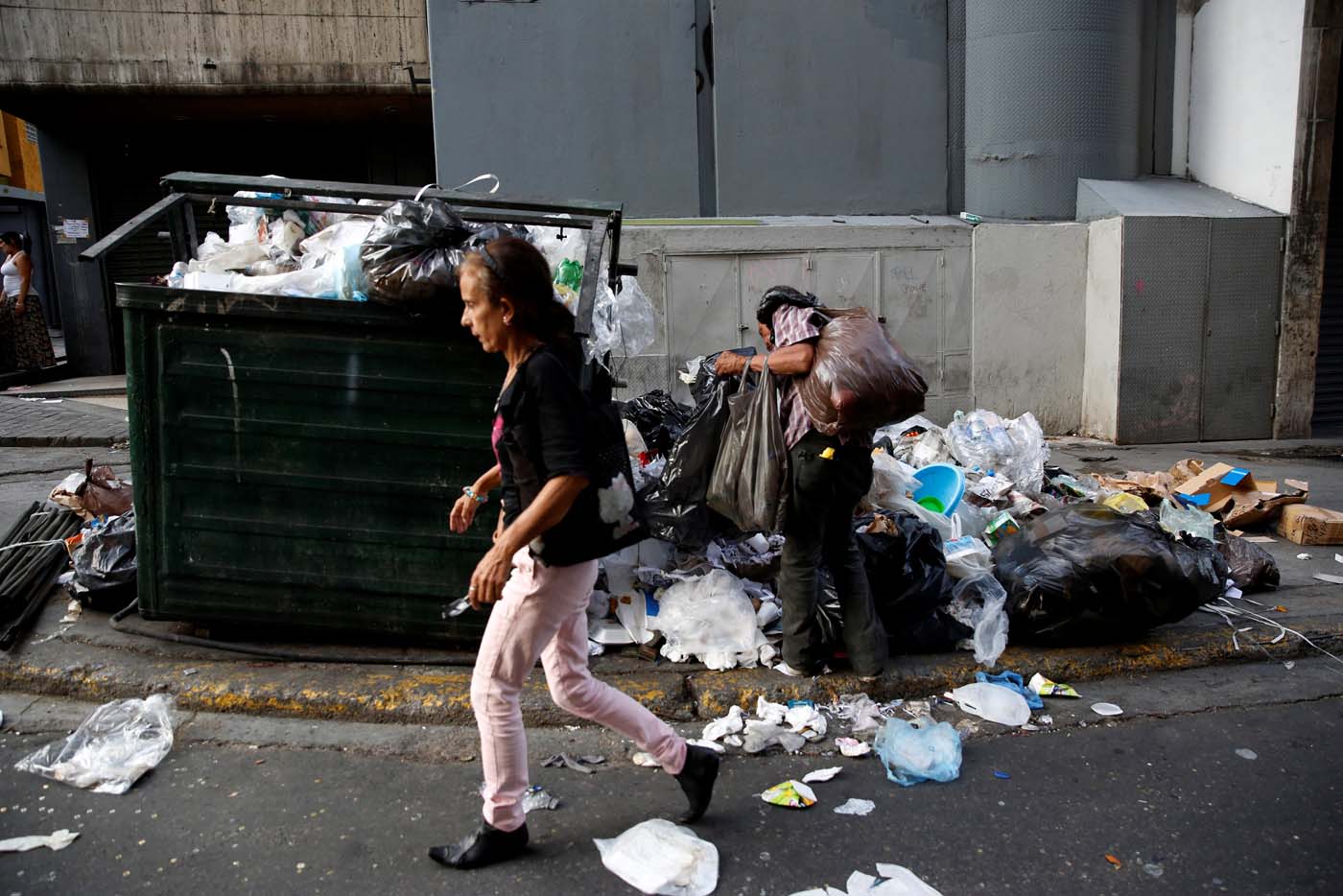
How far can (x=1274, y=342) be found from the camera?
810 centimetres

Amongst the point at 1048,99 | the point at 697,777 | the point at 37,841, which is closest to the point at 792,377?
the point at 697,777

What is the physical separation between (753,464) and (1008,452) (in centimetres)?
289

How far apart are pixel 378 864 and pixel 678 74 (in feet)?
23.2

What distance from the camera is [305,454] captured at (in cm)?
340

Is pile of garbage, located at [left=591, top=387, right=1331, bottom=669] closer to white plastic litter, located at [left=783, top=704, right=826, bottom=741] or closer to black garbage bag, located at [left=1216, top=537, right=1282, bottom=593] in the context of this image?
black garbage bag, located at [left=1216, top=537, right=1282, bottom=593]

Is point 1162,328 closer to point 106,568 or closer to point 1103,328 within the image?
point 1103,328

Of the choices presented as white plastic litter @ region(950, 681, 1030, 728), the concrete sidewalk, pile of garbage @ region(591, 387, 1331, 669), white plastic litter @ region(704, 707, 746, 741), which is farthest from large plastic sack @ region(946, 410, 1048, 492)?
white plastic litter @ region(704, 707, 746, 741)

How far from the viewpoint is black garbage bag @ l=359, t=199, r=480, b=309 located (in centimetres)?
315

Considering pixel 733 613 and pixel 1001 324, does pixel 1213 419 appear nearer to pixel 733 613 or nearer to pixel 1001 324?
pixel 1001 324

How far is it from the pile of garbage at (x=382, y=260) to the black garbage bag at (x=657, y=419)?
636 mm

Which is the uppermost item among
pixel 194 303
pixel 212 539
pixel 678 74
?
pixel 678 74

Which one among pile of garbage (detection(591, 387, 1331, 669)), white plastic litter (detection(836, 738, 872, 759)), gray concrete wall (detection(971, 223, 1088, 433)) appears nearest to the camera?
white plastic litter (detection(836, 738, 872, 759))

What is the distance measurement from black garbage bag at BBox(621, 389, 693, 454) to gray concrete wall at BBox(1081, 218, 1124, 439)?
4.79m

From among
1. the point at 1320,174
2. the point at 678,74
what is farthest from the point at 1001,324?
the point at 678,74
